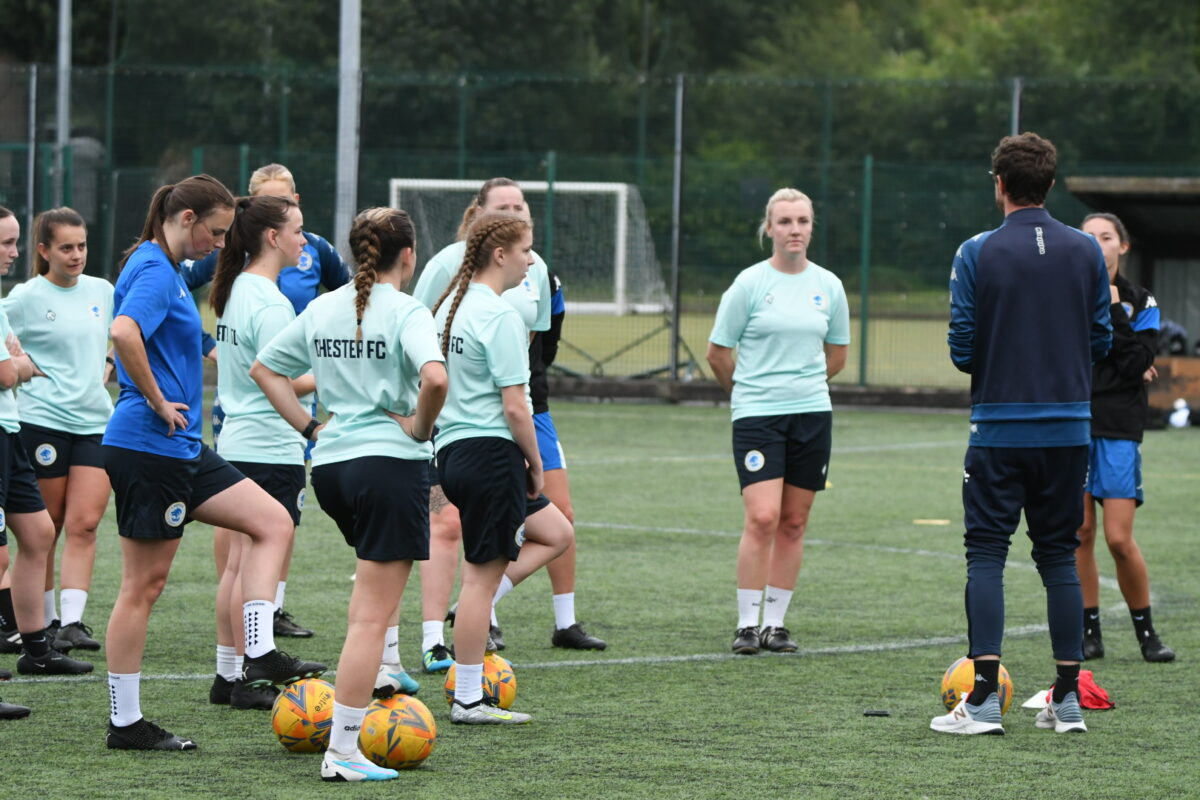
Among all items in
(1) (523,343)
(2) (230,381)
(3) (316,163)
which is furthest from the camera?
(3) (316,163)

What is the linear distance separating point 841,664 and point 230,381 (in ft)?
9.14

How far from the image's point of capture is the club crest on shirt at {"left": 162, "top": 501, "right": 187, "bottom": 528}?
19.0 feet

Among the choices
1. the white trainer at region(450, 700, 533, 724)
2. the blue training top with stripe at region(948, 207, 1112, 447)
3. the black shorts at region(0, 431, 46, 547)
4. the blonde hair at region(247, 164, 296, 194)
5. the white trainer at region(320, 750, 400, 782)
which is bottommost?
the white trainer at region(450, 700, 533, 724)

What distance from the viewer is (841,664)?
7.53m

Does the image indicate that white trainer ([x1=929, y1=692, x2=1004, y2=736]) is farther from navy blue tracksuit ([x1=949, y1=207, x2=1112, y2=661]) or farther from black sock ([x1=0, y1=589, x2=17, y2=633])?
black sock ([x1=0, y1=589, x2=17, y2=633])

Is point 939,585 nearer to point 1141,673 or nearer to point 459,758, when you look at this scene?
point 1141,673

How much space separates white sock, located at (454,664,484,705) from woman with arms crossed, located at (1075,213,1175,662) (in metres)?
2.76

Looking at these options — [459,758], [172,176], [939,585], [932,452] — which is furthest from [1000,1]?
[459,758]

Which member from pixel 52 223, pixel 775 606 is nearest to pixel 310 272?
pixel 52 223

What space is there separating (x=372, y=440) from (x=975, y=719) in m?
2.35

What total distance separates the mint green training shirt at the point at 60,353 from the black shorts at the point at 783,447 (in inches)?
109

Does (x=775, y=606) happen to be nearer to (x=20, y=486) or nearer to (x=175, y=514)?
(x=175, y=514)

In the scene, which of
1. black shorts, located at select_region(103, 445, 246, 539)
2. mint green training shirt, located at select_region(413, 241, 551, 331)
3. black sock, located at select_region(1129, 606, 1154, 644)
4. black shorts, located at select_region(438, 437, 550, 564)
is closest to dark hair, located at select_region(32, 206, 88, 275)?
mint green training shirt, located at select_region(413, 241, 551, 331)

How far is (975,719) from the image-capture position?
244 inches
